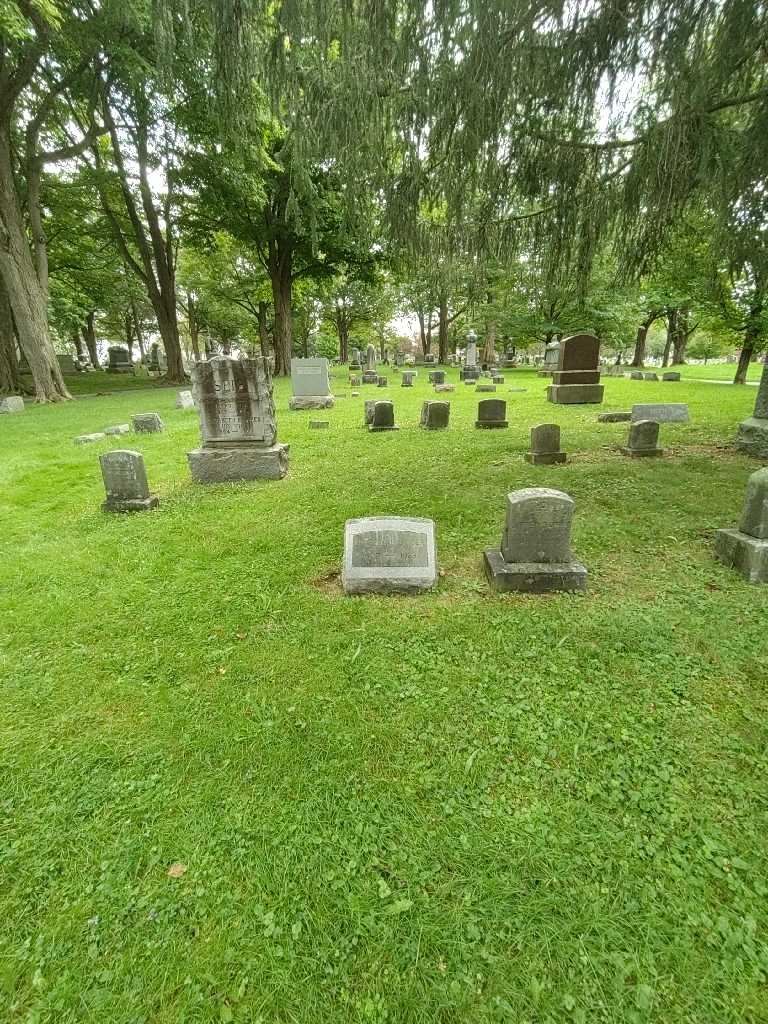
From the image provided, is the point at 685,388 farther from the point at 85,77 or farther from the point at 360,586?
the point at 85,77

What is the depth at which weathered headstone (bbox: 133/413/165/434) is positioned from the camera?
32.3ft

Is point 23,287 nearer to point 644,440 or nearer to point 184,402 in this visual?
point 184,402

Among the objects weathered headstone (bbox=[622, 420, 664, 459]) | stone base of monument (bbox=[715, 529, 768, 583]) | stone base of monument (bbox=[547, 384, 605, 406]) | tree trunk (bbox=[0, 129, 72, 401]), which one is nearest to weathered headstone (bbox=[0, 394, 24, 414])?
tree trunk (bbox=[0, 129, 72, 401])

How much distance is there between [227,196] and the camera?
1789cm

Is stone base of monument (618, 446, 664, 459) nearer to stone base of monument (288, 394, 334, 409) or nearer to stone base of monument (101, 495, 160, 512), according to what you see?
stone base of monument (101, 495, 160, 512)

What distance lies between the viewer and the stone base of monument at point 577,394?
12516mm

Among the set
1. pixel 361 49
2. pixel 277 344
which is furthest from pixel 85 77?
pixel 361 49

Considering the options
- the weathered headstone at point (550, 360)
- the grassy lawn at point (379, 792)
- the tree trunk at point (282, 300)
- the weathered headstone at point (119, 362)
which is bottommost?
the grassy lawn at point (379, 792)

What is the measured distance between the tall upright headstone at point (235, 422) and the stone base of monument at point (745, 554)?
5.28 m

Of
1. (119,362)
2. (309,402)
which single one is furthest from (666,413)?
(119,362)

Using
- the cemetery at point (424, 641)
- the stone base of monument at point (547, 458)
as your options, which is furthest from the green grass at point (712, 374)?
the cemetery at point (424, 641)

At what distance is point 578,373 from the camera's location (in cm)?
1261

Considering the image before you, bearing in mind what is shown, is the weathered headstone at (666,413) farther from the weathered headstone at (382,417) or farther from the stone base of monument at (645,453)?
the weathered headstone at (382,417)

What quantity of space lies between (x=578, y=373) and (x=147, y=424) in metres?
11.3
